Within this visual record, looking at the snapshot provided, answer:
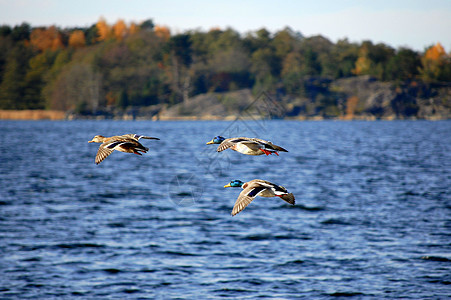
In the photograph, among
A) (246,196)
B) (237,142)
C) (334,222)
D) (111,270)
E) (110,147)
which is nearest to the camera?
Result: (246,196)

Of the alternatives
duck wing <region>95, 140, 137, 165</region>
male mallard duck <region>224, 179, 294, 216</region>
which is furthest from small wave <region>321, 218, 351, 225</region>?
duck wing <region>95, 140, 137, 165</region>

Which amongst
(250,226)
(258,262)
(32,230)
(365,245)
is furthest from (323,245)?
(32,230)

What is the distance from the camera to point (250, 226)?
293 feet

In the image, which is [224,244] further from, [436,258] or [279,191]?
[279,191]

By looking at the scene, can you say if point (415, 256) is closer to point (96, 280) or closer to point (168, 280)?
point (168, 280)

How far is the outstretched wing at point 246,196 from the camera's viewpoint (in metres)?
9.45

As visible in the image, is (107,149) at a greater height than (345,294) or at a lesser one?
greater

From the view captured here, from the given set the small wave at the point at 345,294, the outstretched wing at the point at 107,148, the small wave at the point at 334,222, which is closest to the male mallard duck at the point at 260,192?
the outstretched wing at the point at 107,148

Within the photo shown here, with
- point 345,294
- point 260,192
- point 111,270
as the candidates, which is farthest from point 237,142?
point 111,270

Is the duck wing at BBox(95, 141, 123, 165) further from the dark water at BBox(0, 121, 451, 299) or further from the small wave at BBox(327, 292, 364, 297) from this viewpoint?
the small wave at BBox(327, 292, 364, 297)

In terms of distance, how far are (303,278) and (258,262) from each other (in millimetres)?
7363

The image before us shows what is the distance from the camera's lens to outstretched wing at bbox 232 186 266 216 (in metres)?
9.45

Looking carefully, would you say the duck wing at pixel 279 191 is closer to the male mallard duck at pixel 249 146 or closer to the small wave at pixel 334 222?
the male mallard duck at pixel 249 146

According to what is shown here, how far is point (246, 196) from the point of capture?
9.81m
